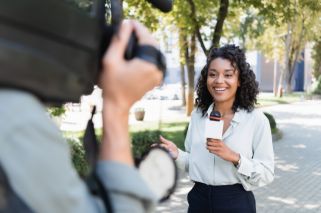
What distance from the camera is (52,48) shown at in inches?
34.5

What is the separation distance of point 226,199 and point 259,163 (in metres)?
0.26

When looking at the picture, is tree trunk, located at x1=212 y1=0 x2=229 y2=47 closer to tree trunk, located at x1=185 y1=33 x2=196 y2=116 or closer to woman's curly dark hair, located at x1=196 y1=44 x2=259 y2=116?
tree trunk, located at x1=185 y1=33 x2=196 y2=116

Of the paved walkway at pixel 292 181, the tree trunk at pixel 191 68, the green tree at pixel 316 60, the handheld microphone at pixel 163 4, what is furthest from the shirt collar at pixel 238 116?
the green tree at pixel 316 60

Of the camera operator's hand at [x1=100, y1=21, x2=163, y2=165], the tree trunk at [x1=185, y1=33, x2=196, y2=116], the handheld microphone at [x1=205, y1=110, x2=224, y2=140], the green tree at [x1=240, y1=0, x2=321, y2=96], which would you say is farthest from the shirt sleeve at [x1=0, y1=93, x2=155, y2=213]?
the green tree at [x1=240, y1=0, x2=321, y2=96]

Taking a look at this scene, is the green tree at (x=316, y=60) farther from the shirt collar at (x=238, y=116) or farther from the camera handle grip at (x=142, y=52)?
the camera handle grip at (x=142, y=52)

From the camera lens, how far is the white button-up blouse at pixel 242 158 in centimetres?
267

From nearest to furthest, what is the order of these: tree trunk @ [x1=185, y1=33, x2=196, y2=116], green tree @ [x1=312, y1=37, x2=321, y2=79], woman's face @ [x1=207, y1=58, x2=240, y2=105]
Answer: woman's face @ [x1=207, y1=58, x2=240, y2=105], tree trunk @ [x1=185, y1=33, x2=196, y2=116], green tree @ [x1=312, y1=37, x2=321, y2=79]

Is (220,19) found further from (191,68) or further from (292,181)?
(191,68)

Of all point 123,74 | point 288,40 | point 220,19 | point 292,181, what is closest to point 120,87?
point 123,74

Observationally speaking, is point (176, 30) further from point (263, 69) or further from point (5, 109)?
point (263, 69)

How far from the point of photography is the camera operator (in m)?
0.79

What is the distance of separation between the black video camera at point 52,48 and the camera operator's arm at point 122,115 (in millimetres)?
23

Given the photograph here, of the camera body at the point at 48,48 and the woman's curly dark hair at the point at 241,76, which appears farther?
the woman's curly dark hair at the point at 241,76

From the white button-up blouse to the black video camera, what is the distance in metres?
1.79
